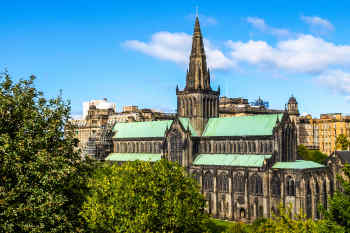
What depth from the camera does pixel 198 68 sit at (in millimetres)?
104125

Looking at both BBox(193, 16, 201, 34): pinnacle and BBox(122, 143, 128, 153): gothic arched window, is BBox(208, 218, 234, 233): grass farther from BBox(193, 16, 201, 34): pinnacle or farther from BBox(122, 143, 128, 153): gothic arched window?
BBox(193, 16, 201, 34): pinnacle

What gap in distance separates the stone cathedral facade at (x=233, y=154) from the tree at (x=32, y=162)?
4570cm

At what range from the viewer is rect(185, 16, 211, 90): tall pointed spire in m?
104

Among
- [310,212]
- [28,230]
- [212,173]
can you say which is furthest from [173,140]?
[28,230]

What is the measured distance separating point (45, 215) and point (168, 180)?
16.0 metres

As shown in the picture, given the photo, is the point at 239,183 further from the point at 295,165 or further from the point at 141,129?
the point at 141,129

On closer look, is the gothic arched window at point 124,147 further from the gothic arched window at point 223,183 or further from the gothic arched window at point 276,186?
the gothic arched window at point 276,186

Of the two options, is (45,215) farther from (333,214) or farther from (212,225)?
(212,225)

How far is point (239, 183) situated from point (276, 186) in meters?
8.44

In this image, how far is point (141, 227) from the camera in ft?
138

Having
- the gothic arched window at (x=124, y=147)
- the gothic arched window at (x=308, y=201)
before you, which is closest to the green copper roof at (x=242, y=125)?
the gothic arched window at (x=308, y=201)

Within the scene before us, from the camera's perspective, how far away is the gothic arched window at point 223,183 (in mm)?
88831

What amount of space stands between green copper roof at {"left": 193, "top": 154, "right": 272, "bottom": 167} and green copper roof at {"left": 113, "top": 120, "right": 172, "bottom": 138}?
12833 millimetres

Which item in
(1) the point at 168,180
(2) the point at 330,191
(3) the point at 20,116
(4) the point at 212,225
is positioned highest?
(3) the point at 20,116
